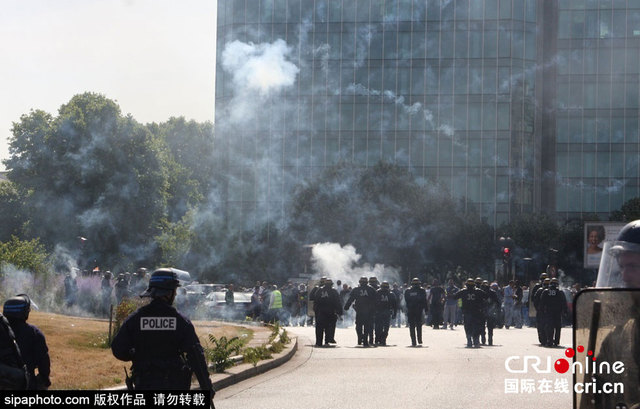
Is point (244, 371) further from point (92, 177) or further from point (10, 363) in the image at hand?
point (92, 177)

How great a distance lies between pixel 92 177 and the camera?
65.6 m

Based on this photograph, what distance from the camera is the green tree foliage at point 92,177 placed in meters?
64.2

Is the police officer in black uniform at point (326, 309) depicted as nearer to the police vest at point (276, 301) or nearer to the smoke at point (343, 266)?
the police vest at point (276, 301)

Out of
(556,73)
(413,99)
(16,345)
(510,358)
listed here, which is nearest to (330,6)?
(413,99)

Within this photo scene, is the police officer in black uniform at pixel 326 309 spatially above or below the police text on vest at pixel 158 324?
below

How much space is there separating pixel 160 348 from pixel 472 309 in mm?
18987

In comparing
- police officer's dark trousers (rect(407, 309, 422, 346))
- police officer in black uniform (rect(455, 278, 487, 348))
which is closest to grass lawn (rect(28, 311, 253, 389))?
police officer's dark trousers (rect(407, 309, 422, 346))

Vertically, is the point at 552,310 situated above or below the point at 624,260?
below

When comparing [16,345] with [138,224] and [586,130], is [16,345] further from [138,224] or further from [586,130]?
[586,130]

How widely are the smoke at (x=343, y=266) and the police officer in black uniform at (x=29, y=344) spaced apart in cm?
4391

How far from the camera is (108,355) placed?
1794 centimetres

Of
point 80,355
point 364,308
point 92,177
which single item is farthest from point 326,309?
point 92,177

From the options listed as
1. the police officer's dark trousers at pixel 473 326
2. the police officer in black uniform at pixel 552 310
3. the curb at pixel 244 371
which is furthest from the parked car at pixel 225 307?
the curb at pixel 244 371

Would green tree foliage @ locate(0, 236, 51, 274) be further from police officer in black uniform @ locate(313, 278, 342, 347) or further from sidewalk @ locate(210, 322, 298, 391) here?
sidewalk @ locate(210, 322, 298, 391)
